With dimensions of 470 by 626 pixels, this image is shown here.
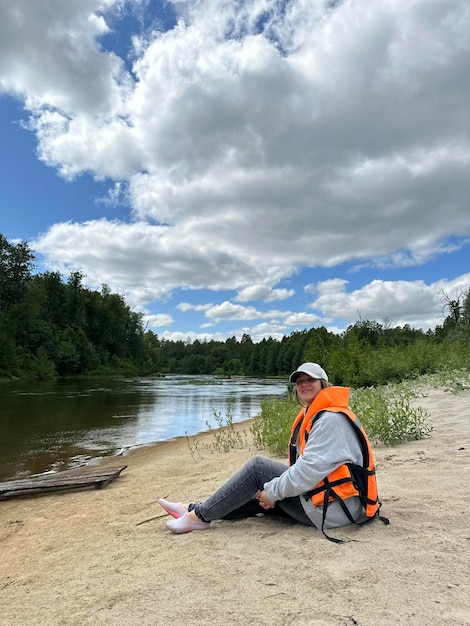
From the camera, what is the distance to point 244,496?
3840 millimetres

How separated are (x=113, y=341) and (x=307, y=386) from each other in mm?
88557

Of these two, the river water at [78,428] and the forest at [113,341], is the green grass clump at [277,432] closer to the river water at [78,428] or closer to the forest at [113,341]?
the river water at [78,428]

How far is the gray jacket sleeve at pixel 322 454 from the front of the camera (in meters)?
3.35

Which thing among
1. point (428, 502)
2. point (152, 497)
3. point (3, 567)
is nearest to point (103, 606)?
point (3, 567)

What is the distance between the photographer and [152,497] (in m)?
6.24

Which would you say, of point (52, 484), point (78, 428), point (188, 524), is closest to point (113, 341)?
point (78, 428)

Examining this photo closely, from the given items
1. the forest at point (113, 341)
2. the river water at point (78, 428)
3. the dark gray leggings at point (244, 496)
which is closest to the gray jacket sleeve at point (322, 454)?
the dark gray leggings at point (244, 496)

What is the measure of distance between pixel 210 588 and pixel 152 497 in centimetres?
375

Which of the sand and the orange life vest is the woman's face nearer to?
the orange life vest

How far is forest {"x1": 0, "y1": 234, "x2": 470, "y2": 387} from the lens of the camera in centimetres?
2211

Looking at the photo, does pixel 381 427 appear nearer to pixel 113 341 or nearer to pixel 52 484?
pixel 52 484

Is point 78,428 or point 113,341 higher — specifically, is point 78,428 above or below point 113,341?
below

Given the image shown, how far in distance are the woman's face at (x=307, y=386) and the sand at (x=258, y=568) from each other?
3.28 ft

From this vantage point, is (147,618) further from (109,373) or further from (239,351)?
(239,351)
